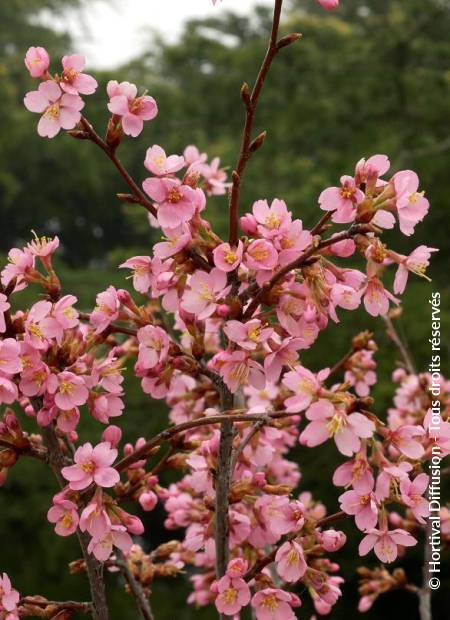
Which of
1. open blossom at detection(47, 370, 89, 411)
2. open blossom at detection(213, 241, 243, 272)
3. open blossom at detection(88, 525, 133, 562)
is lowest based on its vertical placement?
open blossom at detection(88, 525, 133, 562)

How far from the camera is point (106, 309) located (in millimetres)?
967

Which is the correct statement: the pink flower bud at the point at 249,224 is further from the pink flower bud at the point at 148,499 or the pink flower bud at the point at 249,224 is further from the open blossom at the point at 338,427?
the pink flower bud at the point at 148,499

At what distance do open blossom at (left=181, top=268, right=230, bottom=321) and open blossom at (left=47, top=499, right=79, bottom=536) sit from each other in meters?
0.27

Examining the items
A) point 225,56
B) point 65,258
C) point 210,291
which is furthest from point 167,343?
point 65,258

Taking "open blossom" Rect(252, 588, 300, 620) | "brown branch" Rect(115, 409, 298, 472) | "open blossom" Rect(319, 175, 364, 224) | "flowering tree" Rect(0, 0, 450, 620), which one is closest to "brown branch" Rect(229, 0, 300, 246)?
"flowering tree" Rect(0, 0, 450, 620)

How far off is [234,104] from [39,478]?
335 centimetres

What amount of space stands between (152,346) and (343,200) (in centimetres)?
29

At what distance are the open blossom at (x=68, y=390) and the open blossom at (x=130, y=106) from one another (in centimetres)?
31

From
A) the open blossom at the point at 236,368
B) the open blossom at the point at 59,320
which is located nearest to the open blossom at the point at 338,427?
the open blossom at the point at 236,368

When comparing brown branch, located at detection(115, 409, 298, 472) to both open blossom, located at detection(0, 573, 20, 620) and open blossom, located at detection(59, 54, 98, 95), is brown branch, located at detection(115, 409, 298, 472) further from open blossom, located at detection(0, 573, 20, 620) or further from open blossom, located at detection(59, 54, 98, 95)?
open blossom, located at detection(59, 54, 98, 95)

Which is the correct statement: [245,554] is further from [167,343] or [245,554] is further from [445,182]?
[445,182]

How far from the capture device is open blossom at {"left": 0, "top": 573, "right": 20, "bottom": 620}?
0.95 meters

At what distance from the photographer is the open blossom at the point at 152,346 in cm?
92

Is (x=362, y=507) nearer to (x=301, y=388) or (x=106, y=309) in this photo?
(x=301, y=388)
